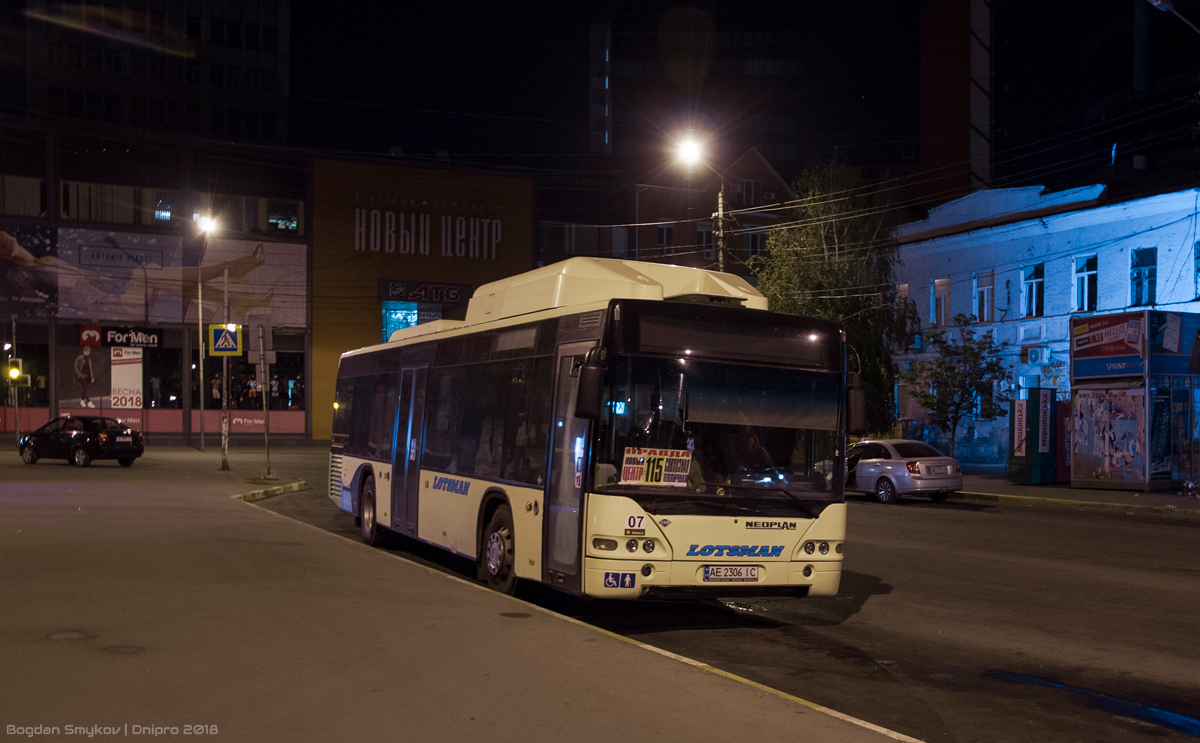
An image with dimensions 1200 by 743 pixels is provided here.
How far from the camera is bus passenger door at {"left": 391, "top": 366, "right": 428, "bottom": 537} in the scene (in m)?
13.6

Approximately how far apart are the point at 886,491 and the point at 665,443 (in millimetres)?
17136

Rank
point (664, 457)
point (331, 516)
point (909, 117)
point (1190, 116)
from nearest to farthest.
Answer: point (664, 457) < point (331, 516) < point (1190, 116) < point (909, 117)

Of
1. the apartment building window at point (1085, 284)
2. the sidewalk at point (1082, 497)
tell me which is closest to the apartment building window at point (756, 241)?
the apartment building window at point (1085, 284)

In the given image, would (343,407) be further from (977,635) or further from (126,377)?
(126,377)

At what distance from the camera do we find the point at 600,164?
64.8m

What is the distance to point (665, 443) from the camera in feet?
29.5

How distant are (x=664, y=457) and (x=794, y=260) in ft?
102

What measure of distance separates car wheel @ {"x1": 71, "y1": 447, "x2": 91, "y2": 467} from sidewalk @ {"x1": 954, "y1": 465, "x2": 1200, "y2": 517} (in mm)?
24843

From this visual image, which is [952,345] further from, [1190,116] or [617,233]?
[1190,116]

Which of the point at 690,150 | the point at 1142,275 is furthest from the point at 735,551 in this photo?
the point at 1142,275

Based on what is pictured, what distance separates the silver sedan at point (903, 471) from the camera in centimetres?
2433

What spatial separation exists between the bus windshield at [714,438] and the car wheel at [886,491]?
52.4 ft

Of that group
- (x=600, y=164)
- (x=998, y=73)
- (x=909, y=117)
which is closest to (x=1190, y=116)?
(x=998, y=73)

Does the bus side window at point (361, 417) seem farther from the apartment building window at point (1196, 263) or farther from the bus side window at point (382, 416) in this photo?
the apartment building window at point (1196, 263)
